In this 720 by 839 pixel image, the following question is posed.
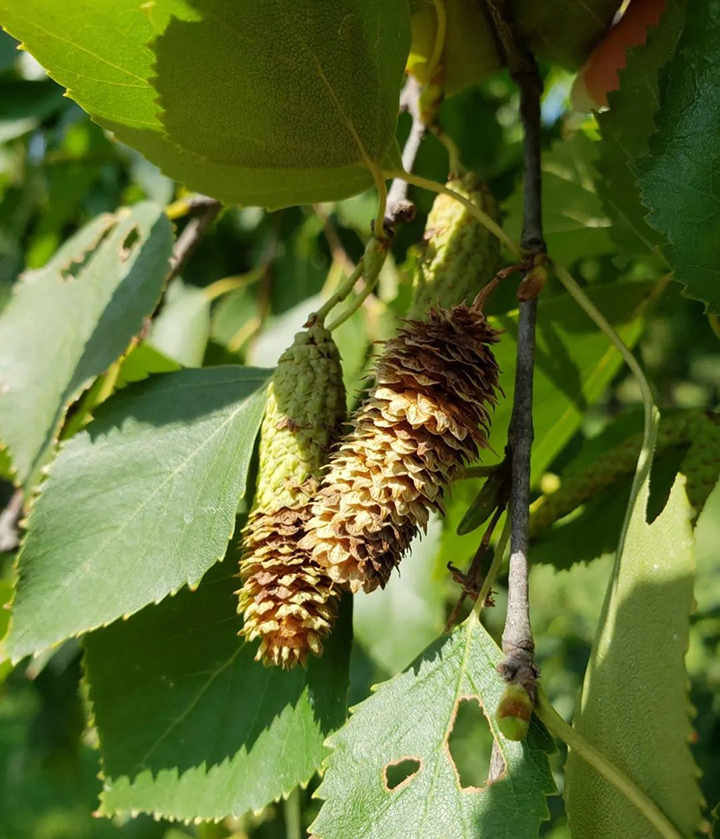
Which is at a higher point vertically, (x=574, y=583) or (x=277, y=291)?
(x=277, y=291)

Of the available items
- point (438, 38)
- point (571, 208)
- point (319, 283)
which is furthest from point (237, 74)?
point (319, 283)

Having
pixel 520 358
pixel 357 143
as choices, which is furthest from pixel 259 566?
pixel 357 143

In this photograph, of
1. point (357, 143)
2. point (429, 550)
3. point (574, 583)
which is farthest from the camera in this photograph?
point (574, 583)

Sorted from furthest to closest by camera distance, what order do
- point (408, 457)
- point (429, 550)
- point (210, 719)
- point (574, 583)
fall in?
1. point (574, 583)
2. point (429, 550)
3. point (210, 719)
4. point (408, 457)

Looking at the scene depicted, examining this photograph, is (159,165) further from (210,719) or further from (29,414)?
(210,719)

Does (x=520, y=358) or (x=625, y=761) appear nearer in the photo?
(x=625, y=761)

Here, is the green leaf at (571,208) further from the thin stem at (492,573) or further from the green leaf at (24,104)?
the green leaf at (24,104)

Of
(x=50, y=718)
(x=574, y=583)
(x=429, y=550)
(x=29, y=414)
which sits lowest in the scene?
(x=574, y=583)
